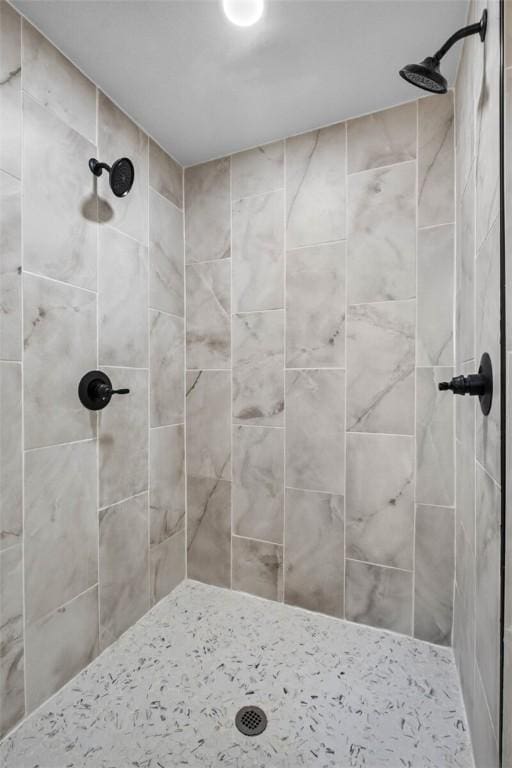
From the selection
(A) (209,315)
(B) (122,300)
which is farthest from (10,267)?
(A) (209,315)

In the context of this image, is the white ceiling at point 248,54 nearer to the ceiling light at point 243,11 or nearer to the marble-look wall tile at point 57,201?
the ceiling light at point 243,11

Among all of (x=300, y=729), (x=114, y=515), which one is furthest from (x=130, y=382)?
(x=300, y=729)

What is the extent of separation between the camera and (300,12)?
1076 mm

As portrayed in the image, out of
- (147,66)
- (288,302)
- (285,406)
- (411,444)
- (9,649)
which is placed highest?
(147,66)

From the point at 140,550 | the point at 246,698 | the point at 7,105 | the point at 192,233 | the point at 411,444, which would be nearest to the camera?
the point at 7,105

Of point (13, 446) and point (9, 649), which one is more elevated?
point (13, 446)

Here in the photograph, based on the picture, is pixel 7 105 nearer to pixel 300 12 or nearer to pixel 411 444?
pixel 300 12

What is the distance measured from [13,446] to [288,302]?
3.61 feet

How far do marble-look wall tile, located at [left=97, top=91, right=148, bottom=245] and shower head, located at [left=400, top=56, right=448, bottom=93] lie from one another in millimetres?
1004

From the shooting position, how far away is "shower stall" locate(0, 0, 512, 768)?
1018 millimetres

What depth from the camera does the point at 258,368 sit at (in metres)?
1.68

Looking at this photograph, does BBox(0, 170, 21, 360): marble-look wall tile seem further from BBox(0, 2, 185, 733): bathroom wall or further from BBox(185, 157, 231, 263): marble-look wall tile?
BBox(185, 157, 231, 263): marble-look wall tile

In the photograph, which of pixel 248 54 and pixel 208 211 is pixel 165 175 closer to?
pixel 208 211

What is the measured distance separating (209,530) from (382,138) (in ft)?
5.88
